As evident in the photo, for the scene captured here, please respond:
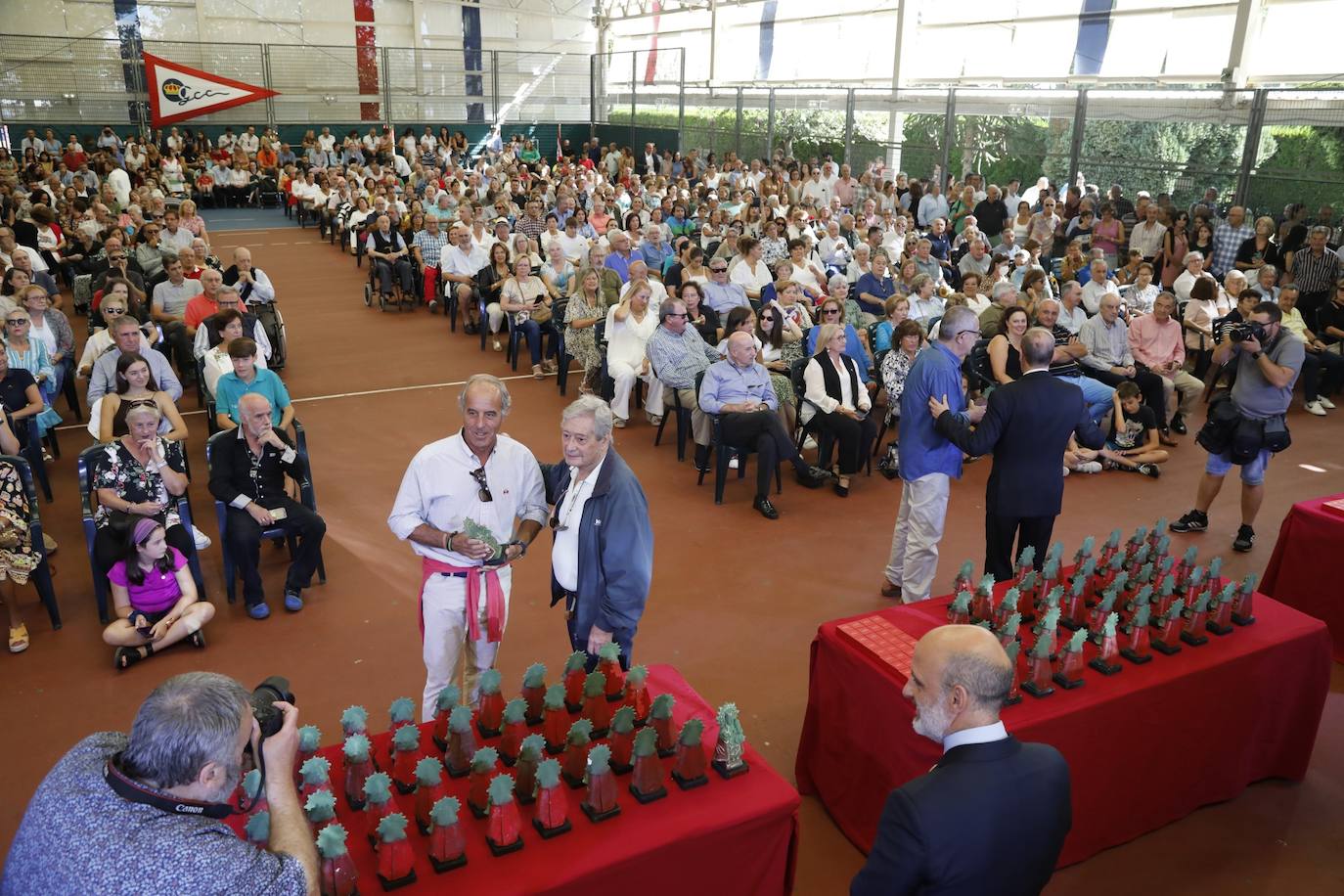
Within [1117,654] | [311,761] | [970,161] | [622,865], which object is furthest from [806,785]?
[970,161]

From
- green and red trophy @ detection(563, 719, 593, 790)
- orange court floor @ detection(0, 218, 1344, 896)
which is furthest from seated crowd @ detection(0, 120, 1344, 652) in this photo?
green and red trophy @ detection(563, 719, 593, 790)

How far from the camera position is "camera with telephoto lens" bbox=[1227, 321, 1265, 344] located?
504cm

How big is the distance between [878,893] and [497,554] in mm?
1651

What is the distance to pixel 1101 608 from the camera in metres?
3.21

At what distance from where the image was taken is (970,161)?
Result: 16.1 m

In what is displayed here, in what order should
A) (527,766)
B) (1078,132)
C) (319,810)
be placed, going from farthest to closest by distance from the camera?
1. (1078,132)
2. (527,766)
3. (319,810)

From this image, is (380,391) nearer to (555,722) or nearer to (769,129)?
(555,722)

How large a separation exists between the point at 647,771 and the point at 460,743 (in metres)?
0.49

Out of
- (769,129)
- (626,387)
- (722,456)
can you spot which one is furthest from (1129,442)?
(769,129)

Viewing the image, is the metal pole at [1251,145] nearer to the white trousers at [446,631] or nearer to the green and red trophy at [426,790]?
the white trousers at [446,631]

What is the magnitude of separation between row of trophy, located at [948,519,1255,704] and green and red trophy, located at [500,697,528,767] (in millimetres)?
1507

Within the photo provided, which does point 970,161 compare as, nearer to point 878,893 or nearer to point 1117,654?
point 1117,654

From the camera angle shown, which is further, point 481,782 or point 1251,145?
point 1251,145

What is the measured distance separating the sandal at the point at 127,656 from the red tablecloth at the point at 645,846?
2232 millimetres
